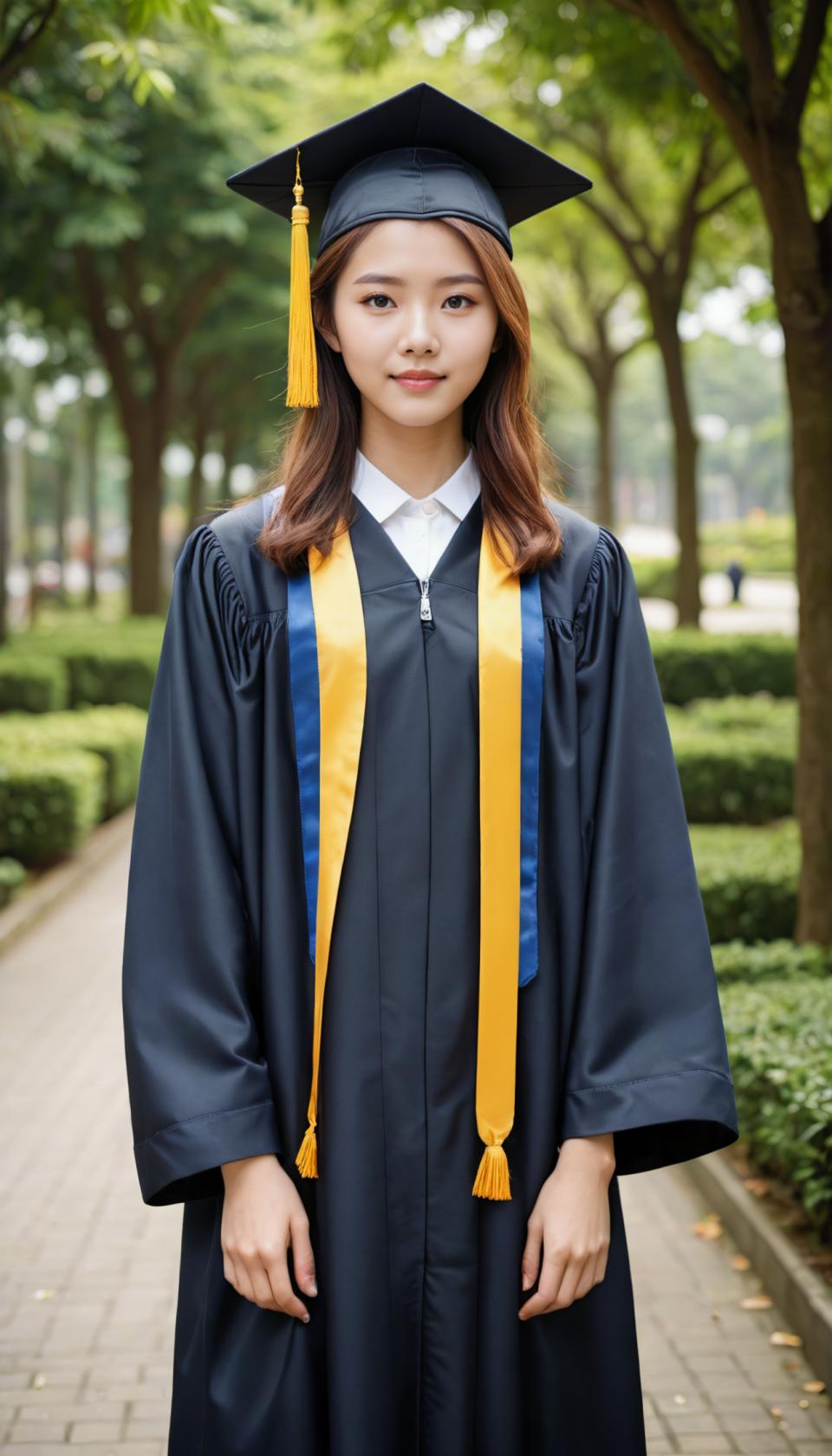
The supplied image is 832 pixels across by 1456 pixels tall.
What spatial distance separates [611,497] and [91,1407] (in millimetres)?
22029

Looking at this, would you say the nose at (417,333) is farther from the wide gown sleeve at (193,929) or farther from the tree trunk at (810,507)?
the tree trunk at (810,507)

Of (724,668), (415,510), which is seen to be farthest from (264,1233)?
(724,668)

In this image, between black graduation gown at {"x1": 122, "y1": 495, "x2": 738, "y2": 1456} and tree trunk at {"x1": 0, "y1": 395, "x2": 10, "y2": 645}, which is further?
tree trunk at {"x1": 0, "y1": 395, "x2": 10, "y2": 645}

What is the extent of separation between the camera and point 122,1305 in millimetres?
3838

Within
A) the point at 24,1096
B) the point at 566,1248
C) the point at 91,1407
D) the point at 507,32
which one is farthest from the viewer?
the point at 507,32

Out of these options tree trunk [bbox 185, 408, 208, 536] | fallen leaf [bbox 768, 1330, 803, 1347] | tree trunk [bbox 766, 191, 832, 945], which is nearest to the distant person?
tree trunk [bbox 185, 408, 208, 536]

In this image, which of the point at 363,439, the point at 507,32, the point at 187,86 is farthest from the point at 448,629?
the point at 187,86

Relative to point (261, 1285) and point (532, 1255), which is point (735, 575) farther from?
point (261, 1285)

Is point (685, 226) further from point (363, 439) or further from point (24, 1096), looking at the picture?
point (363, 439)

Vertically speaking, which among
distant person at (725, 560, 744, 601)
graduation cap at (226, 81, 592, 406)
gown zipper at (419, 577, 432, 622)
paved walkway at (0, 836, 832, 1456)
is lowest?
paved walkway at (0, 836, 832, 1456)

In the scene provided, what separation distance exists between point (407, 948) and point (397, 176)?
1016 mm

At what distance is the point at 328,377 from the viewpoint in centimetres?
204

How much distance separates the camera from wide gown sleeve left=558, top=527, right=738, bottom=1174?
6.14 ft

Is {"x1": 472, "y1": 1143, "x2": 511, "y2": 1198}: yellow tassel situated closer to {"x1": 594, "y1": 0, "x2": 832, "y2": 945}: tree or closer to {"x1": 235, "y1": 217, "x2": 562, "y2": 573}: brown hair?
{"x1": 235, "y1": 217, "x2": 562, "y2": 573}: brown hair
